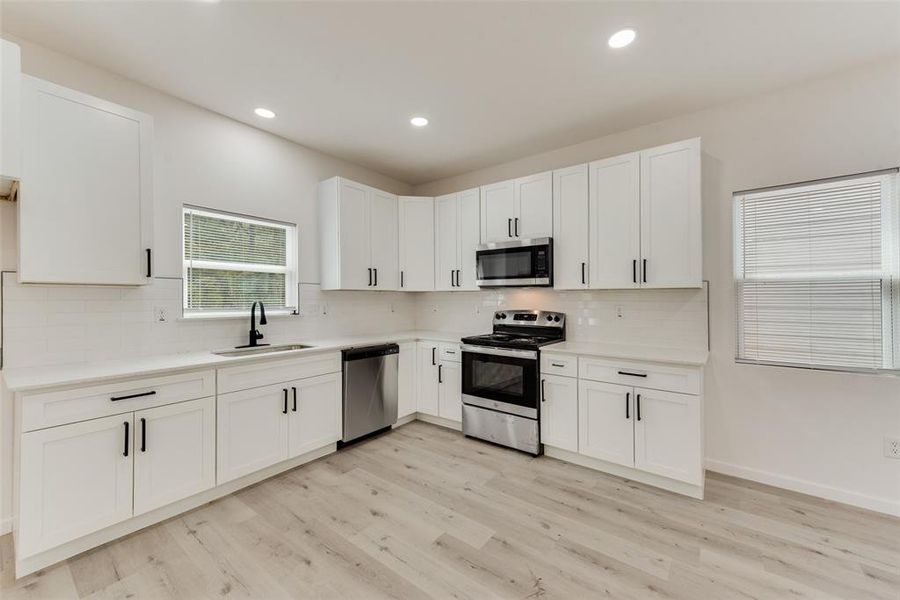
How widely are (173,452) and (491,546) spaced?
6.55ft

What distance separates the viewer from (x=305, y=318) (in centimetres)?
365

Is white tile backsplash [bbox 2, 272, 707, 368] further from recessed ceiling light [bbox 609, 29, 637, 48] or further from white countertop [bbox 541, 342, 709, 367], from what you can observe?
recessed ceiling light [bbox 609, 29, 637, 48]

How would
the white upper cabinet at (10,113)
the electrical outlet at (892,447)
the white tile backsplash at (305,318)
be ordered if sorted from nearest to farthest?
the white upper cabinet at (10,113), the white tile backsplash at (305,318), the electrical outlet at (892,447)

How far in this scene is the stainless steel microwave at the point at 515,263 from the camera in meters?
3.44

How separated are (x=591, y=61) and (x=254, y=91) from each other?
236cm

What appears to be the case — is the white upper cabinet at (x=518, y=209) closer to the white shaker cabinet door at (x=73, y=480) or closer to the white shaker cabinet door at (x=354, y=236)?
the white shaker cabinet door at (x=354, y=236)

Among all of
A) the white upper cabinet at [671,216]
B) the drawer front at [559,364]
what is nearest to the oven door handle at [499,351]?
the drawer front at [559,364]

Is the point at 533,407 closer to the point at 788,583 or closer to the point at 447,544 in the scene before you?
the point at 447,544

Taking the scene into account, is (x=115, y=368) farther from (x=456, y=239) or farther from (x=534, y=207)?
(x=534, y=207)

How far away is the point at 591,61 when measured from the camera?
235 centimetres

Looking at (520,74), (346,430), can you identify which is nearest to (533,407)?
(346,430)

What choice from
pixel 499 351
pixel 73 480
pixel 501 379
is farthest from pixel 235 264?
pixel 501 379

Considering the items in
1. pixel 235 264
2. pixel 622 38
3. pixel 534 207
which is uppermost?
pixel 622 38

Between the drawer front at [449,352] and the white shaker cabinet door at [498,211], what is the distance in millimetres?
1151
